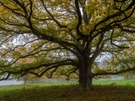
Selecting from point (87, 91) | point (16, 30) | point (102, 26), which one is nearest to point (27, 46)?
point (16, 30)

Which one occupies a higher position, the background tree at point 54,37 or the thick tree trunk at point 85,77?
the background tree at point 54,37

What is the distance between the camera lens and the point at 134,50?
77.3 feet

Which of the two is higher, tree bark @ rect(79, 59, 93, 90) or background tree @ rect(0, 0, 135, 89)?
background tree @ rect(0, 0, 135, 89)

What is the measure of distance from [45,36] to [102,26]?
378cm

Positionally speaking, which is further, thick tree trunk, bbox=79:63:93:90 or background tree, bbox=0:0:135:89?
thick tree trunk, bbox=79:63:93:90

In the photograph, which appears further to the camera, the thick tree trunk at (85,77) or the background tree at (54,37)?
the thick tree trunk at (85,77)

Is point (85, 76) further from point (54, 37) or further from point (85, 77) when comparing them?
point (54, 37)

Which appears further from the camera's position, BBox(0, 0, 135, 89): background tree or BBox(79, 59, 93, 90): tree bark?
BBox(79, 59, 93, 90): tree bark

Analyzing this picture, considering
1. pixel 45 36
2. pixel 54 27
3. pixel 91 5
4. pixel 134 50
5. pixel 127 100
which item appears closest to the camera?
pixel 91 5

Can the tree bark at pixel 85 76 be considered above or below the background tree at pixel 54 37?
below

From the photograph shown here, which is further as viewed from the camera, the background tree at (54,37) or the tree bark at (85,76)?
the tree bark at (85,76)

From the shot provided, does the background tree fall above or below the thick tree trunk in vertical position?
above

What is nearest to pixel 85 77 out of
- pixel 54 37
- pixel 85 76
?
pixel 85 76

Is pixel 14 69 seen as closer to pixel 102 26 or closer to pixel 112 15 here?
pixel 102 26
